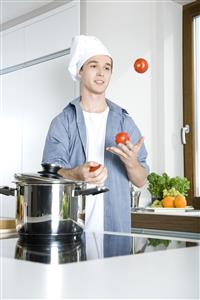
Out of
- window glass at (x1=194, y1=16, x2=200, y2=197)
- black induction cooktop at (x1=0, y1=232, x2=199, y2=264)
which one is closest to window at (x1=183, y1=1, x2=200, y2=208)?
window glass at (x1=194, y1=16, x2=200, y2=197)

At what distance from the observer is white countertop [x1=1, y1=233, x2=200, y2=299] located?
1.79ft

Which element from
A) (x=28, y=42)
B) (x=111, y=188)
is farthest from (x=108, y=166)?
(x=28, y=42)

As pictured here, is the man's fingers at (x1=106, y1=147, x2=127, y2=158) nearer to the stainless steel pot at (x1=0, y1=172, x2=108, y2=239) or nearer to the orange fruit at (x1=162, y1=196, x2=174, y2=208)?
the stainless steel pot at (x1=0, y1=172, x2=108, y2=239)

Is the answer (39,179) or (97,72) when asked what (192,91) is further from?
(39,179)

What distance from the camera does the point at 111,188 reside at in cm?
175

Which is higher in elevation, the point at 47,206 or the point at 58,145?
the point at 58,145

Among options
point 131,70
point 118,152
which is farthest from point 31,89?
point 118,152

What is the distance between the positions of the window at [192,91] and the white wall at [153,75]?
0.04 metres

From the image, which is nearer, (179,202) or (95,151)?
(95,151)

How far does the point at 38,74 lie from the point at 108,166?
2440 mm

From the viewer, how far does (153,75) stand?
10.6 feet

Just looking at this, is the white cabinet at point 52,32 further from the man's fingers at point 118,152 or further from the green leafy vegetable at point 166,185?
the man's fingers at point 118,152

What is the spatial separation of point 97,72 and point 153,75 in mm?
1489

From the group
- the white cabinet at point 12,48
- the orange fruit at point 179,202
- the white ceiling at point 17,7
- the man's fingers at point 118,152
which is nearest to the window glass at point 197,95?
the orange fruit at point 179,202
